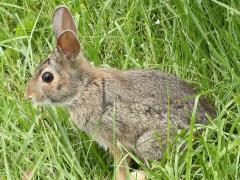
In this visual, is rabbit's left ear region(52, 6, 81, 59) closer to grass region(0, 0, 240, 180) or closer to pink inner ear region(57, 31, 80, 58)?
pink inner ear region(57, 31, 80, 58)

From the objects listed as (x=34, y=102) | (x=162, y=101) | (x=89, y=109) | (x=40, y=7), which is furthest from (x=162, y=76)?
(x=40, y=7)

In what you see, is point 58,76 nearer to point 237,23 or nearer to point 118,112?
point 118,112

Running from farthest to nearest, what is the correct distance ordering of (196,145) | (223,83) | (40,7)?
1. (40,7)
2. (223,83)
3. (196,145)

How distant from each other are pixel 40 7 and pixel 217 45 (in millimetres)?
1995

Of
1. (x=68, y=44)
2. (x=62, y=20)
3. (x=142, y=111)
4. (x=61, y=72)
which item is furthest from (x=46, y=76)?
(x=142, y=111)

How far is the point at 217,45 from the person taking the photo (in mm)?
6457

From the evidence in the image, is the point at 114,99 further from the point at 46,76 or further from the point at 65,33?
the point at 65,33

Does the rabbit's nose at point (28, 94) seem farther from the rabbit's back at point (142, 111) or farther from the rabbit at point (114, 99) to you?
the rabbit's back at point (142, 111)

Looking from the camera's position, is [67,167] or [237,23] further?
[237,23]

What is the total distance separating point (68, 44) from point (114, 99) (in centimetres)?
56

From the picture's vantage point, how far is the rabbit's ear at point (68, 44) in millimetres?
5941

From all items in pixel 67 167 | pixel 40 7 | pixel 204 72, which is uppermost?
pixel 40 7

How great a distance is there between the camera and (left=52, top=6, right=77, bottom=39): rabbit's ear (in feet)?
20.4

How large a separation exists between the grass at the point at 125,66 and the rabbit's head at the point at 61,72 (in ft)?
0.70
